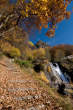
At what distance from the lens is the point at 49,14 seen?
10.8 ft

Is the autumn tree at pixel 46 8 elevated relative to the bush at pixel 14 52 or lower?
elevated

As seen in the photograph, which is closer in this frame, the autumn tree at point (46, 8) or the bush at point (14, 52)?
the autumn tree at point (46, 8)

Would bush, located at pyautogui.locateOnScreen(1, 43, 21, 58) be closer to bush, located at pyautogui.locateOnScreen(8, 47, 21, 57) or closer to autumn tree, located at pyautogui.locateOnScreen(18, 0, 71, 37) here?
bush, located at pyautogui.locateOnScreen(8, 47, 21, 57)

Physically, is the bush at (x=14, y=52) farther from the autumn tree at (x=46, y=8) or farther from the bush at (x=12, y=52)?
the autumn tree at (x=46, y=8)

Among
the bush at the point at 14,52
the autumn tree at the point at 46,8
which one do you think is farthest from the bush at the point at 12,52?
the autumn tree at the point at 46,8

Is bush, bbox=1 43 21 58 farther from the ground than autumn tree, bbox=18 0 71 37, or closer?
closer

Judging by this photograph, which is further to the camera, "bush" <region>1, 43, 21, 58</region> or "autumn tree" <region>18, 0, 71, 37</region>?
"bush" <region>1, 43, 21, 58</region>

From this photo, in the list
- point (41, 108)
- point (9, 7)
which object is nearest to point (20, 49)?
point (9, 7)

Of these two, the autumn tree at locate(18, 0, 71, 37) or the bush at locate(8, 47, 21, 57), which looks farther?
the bush at locate(8, 47, 21, 57)

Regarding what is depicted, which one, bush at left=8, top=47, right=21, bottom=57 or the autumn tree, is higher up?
the autumn tree

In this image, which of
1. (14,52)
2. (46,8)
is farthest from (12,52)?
(46,8)

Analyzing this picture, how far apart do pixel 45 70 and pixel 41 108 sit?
9852 mm

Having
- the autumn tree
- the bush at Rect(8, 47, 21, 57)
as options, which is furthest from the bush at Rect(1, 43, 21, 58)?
the autumn tree

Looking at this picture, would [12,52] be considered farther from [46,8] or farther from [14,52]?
[46,8]
